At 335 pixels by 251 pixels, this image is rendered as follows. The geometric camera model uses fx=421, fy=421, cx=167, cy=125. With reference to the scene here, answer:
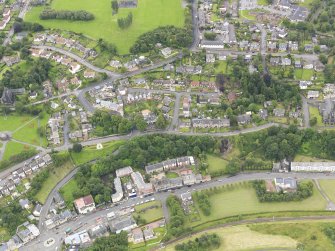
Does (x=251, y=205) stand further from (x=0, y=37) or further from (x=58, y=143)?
(x=0, y=37)

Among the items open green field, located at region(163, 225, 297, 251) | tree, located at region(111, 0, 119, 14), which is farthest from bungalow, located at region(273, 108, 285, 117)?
tree, located at region(111, 0, 119, 14)

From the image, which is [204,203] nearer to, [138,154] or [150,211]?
[150,211]

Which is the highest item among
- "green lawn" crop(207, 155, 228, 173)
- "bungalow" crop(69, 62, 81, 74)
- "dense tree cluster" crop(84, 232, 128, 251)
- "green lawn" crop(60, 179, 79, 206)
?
"bungalow" crop(69, 62, 81, 74)

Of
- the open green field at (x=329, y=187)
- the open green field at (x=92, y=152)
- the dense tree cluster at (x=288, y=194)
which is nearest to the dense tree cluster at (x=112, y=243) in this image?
the open green field at (x=92, y=152)

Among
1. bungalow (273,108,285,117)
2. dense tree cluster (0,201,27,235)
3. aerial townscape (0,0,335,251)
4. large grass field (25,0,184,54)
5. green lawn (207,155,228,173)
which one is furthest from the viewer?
large grass field (25,0,184,54)

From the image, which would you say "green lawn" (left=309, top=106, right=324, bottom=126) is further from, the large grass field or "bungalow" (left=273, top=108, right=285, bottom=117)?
the large grass field

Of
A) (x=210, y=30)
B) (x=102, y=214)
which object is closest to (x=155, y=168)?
(x=102, y=214)

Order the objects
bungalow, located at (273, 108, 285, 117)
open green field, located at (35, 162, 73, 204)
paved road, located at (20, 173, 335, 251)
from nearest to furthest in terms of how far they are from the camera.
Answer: paved road, located at (20, 173, 335, 251) → open green field, located at (35, 162, 73, 204) → bungalow, located at (273, 108, 285, 117)
